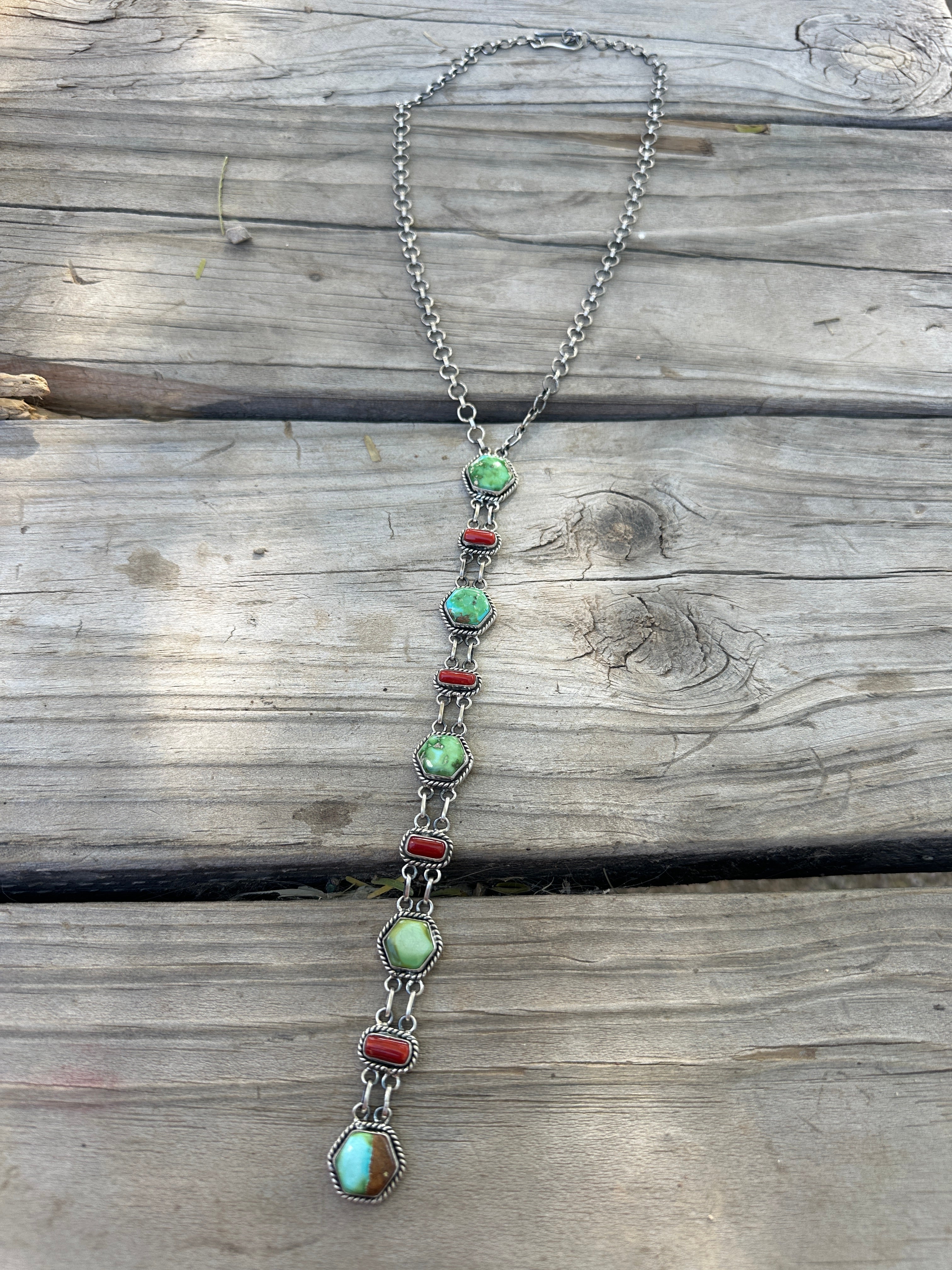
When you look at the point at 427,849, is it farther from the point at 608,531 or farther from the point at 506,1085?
the point at 608,531

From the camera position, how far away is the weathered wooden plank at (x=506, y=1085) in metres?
1.17

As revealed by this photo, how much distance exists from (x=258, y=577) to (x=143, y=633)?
0.75 ft

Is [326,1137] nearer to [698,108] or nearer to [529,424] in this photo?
[529,424]

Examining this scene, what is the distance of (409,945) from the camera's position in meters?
1.32

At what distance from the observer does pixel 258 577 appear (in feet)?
5.24

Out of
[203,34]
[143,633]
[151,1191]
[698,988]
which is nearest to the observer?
[151,1191]

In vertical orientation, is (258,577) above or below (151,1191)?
above

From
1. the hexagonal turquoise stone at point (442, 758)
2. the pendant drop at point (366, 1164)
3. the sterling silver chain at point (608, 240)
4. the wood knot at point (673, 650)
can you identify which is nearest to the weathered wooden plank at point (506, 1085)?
the pendant drop at point (366, 1164)

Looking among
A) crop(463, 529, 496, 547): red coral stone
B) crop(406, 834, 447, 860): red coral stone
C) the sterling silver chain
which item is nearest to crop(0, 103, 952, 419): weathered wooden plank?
the sterling silver chain

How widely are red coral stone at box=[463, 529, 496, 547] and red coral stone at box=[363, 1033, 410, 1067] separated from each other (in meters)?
0.87

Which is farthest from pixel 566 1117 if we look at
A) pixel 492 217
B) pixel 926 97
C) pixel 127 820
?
pixel 926 97

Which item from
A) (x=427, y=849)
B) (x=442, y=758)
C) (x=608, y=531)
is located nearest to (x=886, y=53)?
(x=608, y=531)

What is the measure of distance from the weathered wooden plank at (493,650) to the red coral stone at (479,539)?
48 mm

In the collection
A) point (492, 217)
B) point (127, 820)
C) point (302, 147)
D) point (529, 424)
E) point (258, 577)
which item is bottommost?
point (127, 820)
